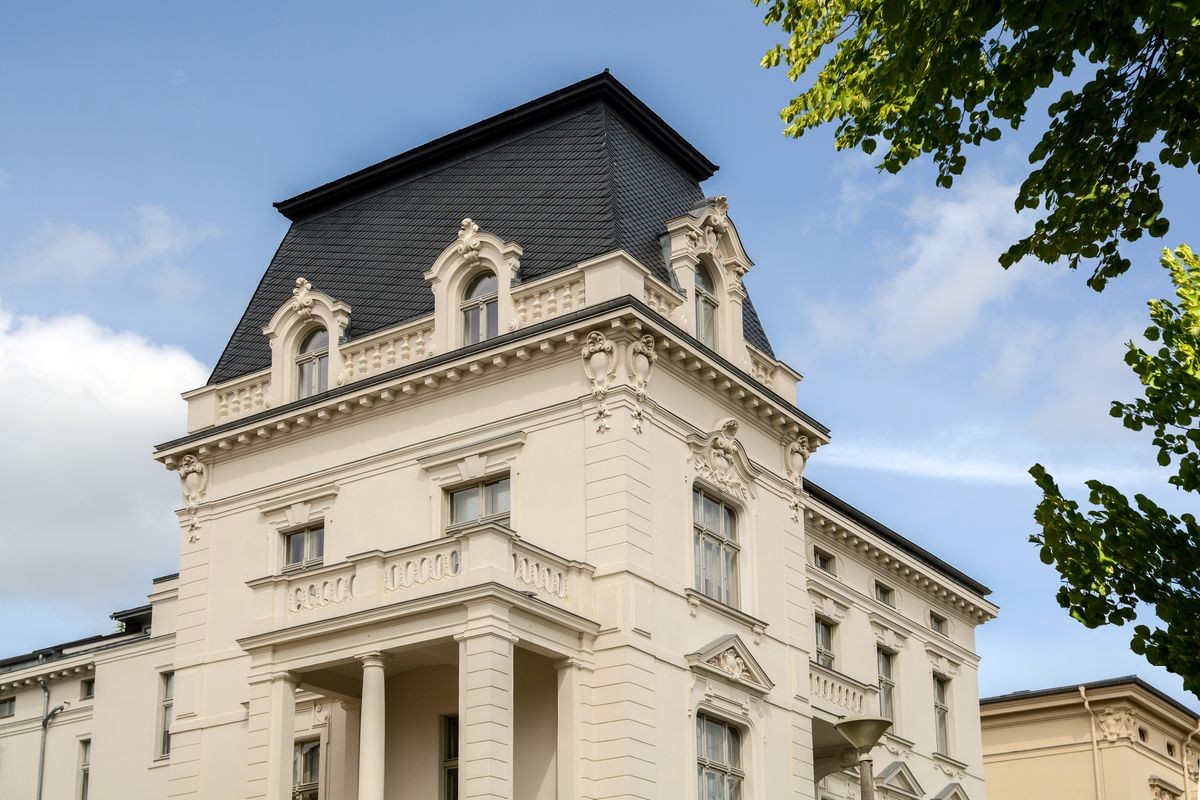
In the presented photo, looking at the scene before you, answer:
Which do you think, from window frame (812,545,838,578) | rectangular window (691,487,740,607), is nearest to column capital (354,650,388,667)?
rectangular window (691,487,740,607)

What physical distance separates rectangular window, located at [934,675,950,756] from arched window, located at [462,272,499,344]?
55.7 feet

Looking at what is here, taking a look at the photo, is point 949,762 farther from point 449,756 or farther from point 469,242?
point 469,242

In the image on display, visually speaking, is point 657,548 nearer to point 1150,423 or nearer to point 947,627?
point 1150,423

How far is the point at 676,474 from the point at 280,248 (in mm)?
11238

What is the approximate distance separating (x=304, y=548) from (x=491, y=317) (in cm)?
537

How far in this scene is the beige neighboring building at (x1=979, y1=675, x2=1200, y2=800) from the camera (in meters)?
51.4

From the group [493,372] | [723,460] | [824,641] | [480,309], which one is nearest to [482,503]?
[493,372]

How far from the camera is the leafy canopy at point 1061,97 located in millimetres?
A: 12227

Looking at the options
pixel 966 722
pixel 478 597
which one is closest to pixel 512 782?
pixel 478 597

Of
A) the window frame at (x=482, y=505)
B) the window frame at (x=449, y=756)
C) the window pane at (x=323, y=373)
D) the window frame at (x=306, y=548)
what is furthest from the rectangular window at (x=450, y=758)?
the window pane at (x=323, y=373)

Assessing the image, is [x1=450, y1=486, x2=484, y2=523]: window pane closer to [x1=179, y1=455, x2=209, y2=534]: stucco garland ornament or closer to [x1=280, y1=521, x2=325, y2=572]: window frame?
[x1=280, y1=521, x2=325, y2=572]: window frame

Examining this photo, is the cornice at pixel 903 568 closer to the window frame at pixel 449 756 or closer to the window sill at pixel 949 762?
the window sill at pixel 949 762

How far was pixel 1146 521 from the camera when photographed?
1720 cm

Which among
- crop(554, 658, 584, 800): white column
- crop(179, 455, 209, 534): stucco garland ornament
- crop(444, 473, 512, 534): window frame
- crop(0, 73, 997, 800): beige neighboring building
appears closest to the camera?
crop(554, 658, 584, 800): white column
